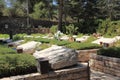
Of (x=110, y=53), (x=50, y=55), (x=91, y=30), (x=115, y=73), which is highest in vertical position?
(x=50, y=55)

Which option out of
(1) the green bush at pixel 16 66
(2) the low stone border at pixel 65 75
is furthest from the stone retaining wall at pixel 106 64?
(1) the green bush at pixel 16 66

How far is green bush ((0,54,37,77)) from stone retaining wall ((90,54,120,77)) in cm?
227

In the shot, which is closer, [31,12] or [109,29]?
[109,29]

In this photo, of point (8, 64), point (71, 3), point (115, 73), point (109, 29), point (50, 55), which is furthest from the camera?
point (71, 3)

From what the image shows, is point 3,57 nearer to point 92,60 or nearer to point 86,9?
point 92,60

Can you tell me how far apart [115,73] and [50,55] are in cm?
208

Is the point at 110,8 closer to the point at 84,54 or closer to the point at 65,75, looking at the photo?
the point at 84,54

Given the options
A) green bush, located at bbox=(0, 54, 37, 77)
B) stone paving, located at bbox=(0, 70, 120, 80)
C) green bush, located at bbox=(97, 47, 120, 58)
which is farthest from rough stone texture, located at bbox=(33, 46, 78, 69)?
green bush, located at bbox=(97, 47, 120, 58)

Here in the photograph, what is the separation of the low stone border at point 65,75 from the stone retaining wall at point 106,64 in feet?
4.58

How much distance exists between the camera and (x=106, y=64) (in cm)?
587

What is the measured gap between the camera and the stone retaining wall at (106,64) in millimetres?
5590

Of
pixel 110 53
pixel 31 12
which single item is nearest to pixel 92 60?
pixel 110 53

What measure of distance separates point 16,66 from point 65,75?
36.1 inches

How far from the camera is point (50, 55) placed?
173 inches
